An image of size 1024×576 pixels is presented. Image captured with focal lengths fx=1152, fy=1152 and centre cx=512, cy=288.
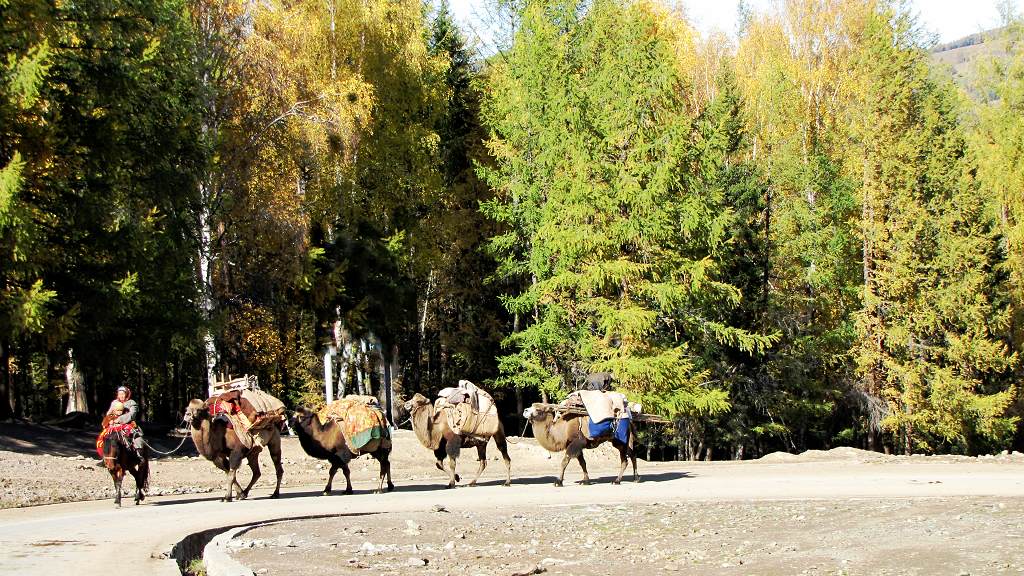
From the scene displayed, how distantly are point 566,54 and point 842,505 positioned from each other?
1034 inches

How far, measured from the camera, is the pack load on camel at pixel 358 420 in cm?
2286

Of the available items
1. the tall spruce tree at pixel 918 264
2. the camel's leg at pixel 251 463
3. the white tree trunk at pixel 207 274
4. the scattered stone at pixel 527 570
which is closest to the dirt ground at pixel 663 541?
the scattered stone at pixel 527 570

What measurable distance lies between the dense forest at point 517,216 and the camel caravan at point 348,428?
6821 mm

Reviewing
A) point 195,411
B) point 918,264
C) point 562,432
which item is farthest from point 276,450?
point 918,264

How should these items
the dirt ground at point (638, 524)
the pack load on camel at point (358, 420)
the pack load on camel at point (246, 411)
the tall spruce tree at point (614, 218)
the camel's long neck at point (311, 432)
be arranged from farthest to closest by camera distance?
the tall spruce tree at point (614, 218), the pack load on camel at point (358, 420), the camel's long neck at point (311, 432), the pack load on camel at point (246, 411), the dirt ground at point (638, 524)

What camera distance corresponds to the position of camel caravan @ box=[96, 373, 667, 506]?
2089 centimetres

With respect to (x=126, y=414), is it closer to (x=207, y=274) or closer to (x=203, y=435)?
(x=203, y=435)

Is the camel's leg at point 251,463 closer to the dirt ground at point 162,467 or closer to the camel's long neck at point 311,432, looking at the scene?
the camel's long neck at point 311,432

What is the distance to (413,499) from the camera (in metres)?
21.7

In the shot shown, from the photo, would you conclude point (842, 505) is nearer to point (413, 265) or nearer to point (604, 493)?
point (604, 493)

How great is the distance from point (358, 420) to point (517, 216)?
20.8m

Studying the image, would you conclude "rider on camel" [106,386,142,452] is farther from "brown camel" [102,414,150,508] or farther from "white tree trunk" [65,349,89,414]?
"white tree trunk" [65,349,89,414]

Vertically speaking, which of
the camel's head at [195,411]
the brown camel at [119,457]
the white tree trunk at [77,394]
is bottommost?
the brown camel at [119,457]

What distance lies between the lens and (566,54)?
42125mm
